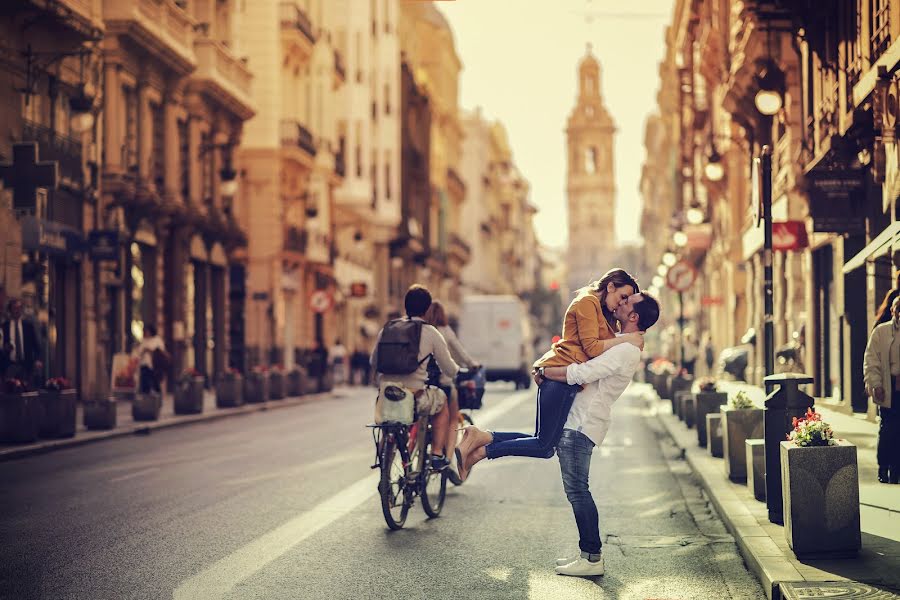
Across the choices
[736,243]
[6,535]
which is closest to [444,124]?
[736,243]

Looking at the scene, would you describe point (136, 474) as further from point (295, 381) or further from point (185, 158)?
point (185, 158)

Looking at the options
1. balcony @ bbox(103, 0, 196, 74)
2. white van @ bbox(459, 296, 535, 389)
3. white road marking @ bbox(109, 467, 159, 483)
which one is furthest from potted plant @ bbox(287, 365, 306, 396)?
white road marking @ bbox(109, 467, 159, 483)

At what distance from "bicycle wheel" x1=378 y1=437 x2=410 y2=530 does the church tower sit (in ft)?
499

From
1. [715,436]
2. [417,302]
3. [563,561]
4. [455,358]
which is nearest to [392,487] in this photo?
[417,302]

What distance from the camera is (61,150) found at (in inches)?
1200

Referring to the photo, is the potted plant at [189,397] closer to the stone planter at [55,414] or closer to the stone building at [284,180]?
the stone planter at [55,414]

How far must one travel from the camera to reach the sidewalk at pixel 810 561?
7.59 m

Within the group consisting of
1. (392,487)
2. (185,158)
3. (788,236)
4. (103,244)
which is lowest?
(392,487)

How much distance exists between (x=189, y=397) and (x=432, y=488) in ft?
53.9

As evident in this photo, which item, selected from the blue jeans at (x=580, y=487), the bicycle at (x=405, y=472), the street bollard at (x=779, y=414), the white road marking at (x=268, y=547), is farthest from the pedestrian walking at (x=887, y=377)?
the white road marking at (x=268, y=547)

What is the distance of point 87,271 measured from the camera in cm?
3244

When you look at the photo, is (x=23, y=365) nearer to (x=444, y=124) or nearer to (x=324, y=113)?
(x=324, y=113)

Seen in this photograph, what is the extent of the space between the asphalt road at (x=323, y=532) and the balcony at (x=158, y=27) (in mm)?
17893

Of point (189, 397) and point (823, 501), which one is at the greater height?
point (823, 501)
